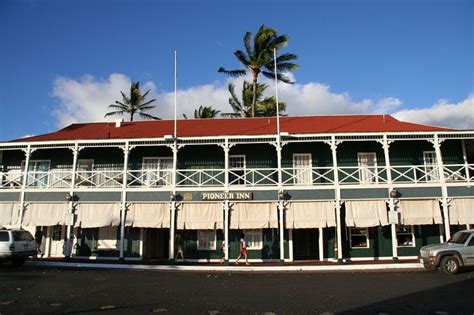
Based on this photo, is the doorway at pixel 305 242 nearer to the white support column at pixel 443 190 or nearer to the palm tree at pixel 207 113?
the white support column at pixel 443 190

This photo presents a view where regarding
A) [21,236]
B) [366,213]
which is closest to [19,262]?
[21,236]

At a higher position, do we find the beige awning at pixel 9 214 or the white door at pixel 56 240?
the beige awning at pixel 9 214

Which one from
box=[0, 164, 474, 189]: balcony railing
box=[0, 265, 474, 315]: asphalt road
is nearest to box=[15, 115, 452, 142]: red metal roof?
box=[0, 164, 474, 189]: balcony railing

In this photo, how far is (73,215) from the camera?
67.7ft

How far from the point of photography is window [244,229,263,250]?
71.7 feet

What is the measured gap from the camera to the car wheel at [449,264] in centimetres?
1542

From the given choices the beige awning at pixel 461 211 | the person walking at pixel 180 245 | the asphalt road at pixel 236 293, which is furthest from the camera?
the person walking at pixel 180 245

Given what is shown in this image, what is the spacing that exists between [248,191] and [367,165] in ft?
23.2

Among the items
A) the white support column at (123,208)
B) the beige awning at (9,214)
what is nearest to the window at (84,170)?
the white support column at (123,208)

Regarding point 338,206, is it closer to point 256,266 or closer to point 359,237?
point 359,237

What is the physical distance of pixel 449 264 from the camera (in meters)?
15.5

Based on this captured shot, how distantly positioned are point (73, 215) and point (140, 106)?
29.7 m

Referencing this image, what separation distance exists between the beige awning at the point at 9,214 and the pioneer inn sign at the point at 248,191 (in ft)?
0.17

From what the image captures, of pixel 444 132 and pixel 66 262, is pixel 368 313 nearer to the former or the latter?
pixel 444 132
